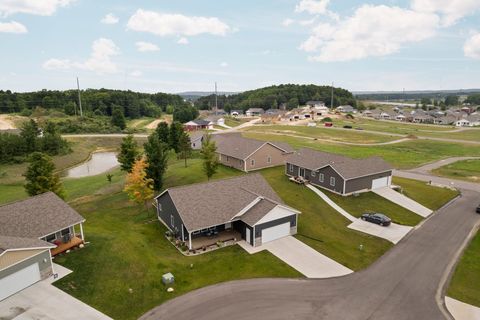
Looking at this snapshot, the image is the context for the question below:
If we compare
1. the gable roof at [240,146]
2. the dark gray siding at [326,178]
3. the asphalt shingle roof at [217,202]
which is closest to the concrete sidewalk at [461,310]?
the asphalt shingle roof at [217,202]

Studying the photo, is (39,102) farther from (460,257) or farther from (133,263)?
(460,257)

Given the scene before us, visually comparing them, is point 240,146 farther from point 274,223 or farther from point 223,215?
point 274,223

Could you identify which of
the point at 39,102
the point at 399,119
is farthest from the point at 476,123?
the point at 39,102

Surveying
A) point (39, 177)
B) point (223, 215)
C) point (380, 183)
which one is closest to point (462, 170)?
point (380, 183)

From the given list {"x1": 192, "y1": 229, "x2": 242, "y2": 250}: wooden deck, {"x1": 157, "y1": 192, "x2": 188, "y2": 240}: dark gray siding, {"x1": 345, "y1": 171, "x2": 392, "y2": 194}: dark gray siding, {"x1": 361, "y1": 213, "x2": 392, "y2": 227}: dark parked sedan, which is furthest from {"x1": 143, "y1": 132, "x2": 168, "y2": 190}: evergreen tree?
{"x1": 361, "y1": 213, "x2": 392, "y2": 227}: dark parked sedan

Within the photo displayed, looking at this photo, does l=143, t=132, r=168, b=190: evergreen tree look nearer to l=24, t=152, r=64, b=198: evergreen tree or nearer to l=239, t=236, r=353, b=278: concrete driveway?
l=24, t=152, r=64, b=198: evergreen tree

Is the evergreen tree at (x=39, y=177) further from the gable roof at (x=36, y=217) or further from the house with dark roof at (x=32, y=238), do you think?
the gable roof at (x=36, y=217)
